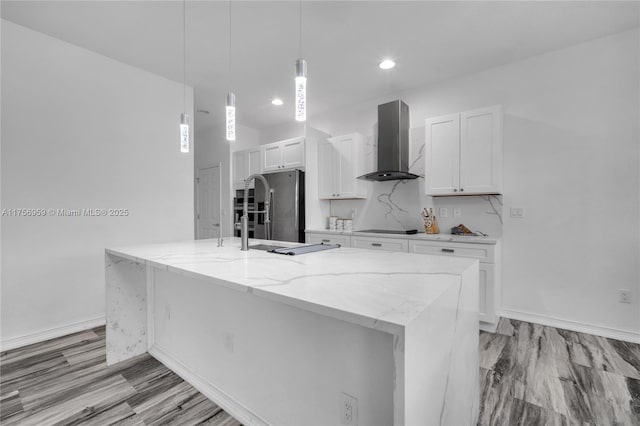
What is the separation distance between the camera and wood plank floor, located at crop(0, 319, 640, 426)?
1.63 m

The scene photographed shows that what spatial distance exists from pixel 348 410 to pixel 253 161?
13.9 ft

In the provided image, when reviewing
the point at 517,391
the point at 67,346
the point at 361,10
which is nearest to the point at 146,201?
the point at 67,346

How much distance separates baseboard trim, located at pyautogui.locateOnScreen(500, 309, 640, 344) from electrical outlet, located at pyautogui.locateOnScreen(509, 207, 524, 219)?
0.98 meters

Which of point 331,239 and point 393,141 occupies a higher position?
point 393,141

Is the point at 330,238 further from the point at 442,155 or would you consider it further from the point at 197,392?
the point at 197,392

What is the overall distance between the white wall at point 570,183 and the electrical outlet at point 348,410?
2715 mm

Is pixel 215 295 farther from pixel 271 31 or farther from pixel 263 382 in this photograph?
pixel 271 31

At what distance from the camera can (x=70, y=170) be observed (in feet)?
9.07

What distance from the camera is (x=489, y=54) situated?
294 cm

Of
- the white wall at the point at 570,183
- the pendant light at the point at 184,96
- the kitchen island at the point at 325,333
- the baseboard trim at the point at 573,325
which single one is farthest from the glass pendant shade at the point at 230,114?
the baseboard trim at the point at 573,325

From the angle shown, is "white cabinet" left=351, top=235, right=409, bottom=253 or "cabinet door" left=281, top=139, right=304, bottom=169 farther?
"cabinet door" left=281, top=139, right=304, bottom=169

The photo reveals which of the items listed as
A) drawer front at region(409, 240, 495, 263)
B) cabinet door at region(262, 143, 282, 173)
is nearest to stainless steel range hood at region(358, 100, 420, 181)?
drawer front at region(409, 240, 495, 263)

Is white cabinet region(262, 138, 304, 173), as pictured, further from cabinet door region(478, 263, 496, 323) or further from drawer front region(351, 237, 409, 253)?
cabinet door region(478, 263, 496, 323)

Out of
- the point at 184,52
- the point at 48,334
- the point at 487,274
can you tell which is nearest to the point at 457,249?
the point at 487,274
